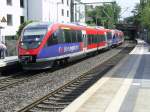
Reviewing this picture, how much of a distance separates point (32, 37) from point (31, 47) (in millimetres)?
672

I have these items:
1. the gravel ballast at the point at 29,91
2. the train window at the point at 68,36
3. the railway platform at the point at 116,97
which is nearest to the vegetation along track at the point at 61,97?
the gravel ballast at the point at 29,91

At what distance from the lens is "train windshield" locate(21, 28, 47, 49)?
21.8 metres

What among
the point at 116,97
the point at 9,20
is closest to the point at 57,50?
the point at 116,97

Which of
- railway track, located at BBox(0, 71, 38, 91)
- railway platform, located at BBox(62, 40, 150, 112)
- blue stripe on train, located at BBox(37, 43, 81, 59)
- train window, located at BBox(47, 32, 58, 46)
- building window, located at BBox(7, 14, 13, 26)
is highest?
building window, located at BBox(7, 14, 13, 26)

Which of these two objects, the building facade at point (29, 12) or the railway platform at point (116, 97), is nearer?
the railway platform at point (116, 97)

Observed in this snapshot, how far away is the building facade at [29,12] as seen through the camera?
52031mm

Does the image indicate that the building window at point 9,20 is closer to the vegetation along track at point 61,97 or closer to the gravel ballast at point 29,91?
the gravel ballast at point 29,91

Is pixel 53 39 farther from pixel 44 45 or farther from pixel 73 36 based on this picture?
pixel 73 36

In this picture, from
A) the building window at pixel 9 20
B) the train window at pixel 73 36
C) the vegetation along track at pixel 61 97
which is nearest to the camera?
the vegetation along track at pixel 61 97

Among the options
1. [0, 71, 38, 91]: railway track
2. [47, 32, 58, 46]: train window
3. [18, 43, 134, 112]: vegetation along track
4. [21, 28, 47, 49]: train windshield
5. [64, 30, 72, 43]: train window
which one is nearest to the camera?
[18, 43, 134, 112]: vegetation along track

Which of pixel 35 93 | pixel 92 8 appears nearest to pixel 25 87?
pixel 35 93

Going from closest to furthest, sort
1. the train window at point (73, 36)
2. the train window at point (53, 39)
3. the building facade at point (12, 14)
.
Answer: the train window at point (53, 39) < the train window at point (73, 36) < the building facade at point (12, 14)

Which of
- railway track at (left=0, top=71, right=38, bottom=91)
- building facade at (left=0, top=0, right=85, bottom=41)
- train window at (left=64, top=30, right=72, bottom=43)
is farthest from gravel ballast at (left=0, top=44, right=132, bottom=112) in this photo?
building facade at (left=0, top=0, right=85, bottom=41)

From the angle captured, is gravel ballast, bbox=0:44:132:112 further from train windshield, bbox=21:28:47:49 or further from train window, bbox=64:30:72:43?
train window, bbox=64:30:72:43
